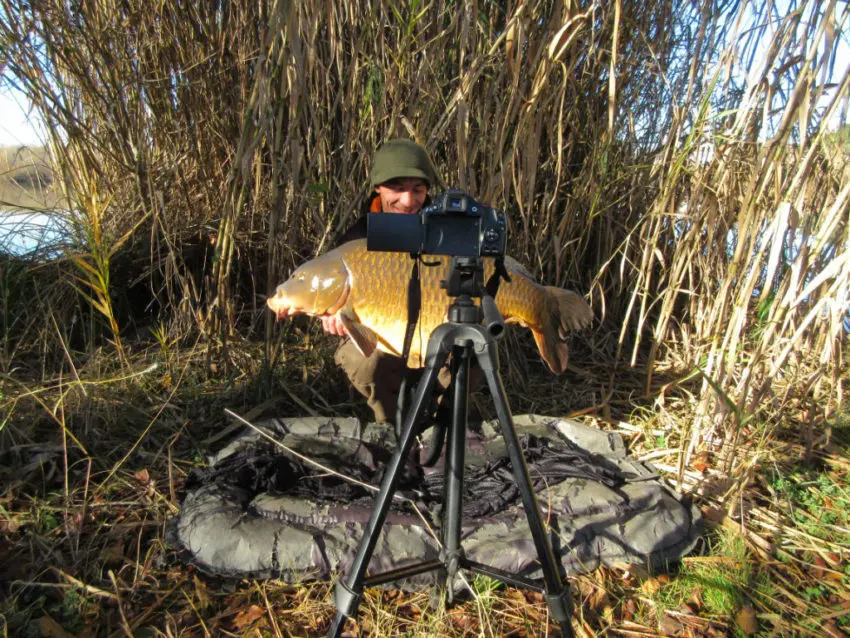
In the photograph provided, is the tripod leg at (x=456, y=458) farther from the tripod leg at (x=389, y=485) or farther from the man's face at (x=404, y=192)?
the man's face at (x=404, y=192)

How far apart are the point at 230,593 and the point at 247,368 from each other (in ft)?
4.05

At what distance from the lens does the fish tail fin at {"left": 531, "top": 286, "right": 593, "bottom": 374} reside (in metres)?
1.63

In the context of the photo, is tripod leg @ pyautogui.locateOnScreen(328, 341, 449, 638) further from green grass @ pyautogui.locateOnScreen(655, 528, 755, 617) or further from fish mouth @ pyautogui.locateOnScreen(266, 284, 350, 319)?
green grass @ pyautogui.locateOnScreen(655, 528, 755, 617)

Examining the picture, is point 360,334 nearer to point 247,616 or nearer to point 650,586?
point 247,616

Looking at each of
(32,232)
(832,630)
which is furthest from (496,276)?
(32,232)

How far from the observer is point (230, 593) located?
1.39 metres

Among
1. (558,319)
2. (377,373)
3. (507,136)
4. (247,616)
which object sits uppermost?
(507,136)

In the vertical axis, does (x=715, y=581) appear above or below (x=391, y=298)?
below

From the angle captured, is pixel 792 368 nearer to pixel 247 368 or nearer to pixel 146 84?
pixel 247 368

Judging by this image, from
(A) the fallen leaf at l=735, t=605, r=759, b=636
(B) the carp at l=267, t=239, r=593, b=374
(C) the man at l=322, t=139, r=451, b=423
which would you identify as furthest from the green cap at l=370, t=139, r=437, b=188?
(A) the fallen leaf at l=735, t=605, r=759, b=636

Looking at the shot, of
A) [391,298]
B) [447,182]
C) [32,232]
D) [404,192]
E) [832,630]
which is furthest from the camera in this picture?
[32,232]

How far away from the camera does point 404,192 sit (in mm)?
1892

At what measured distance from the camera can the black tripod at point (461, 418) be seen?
1.02 meters

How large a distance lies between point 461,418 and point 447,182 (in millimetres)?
1506
